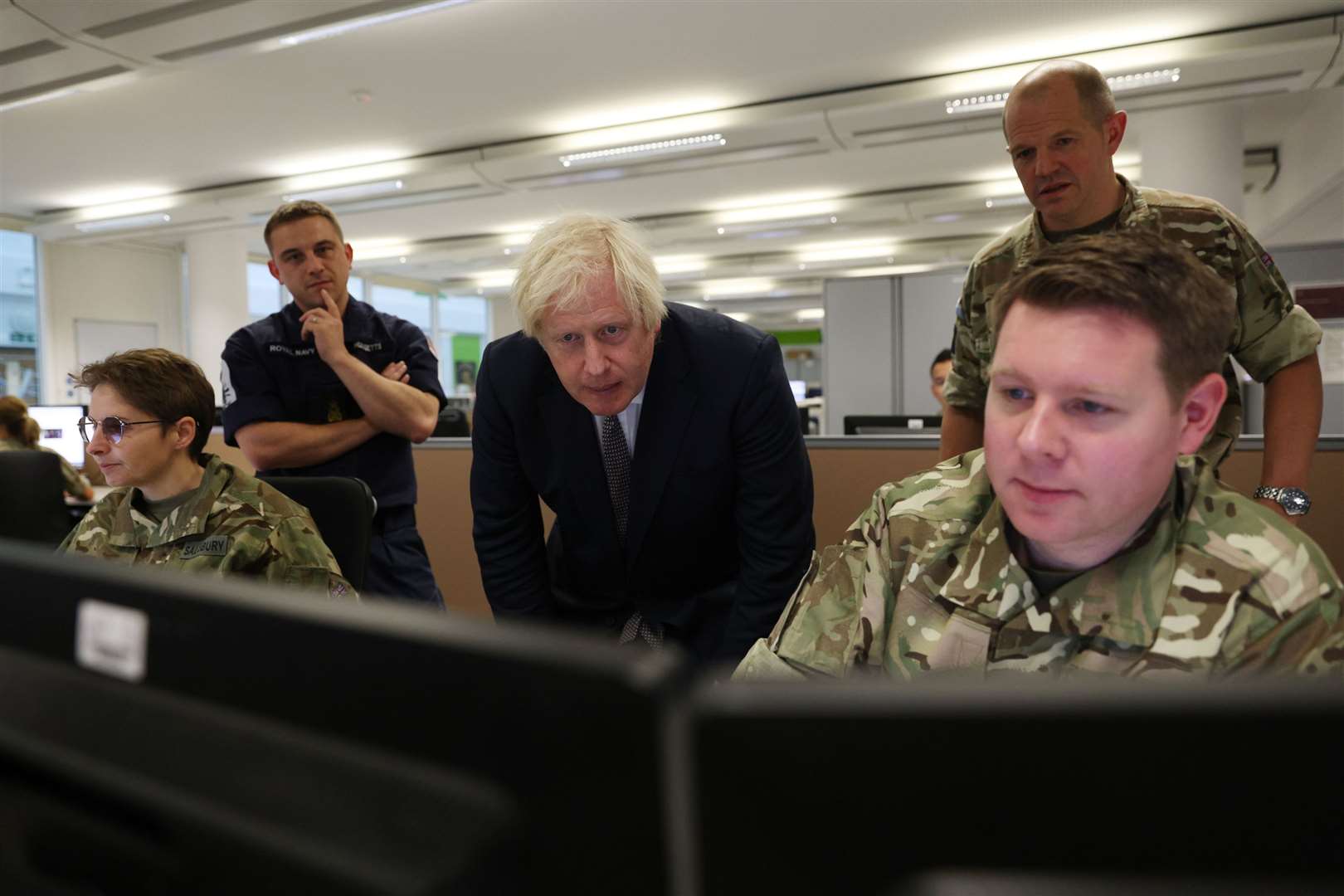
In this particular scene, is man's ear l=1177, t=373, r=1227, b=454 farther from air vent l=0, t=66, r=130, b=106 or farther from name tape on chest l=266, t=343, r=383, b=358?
air vent l=0, t=66, r=130, b=106

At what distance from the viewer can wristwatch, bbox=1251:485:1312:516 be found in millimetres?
1602

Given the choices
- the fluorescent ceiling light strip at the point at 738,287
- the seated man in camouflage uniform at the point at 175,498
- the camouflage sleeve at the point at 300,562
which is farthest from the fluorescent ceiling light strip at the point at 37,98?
the fluorescent ceiling light strip at the point at 738,287

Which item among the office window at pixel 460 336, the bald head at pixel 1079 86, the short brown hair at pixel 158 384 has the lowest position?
the short brown hair at pixel 158 384

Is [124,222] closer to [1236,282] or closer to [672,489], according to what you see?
[672,489]

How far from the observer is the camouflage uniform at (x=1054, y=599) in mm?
808

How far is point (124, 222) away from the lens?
801 centimetres

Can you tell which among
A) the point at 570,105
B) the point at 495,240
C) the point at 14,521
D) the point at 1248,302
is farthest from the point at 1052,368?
the point at 495,240

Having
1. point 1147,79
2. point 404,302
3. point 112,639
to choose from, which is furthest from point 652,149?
point 404,302

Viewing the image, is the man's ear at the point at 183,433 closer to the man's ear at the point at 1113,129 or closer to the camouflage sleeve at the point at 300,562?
the camouflage sleeve at the point at 300,562

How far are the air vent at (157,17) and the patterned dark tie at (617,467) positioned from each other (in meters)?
3.46

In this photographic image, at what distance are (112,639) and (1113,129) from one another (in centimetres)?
180

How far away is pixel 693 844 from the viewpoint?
0.29 m

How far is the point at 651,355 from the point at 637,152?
5.14 meters

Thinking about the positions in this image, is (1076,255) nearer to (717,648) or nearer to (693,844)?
(693,844)
